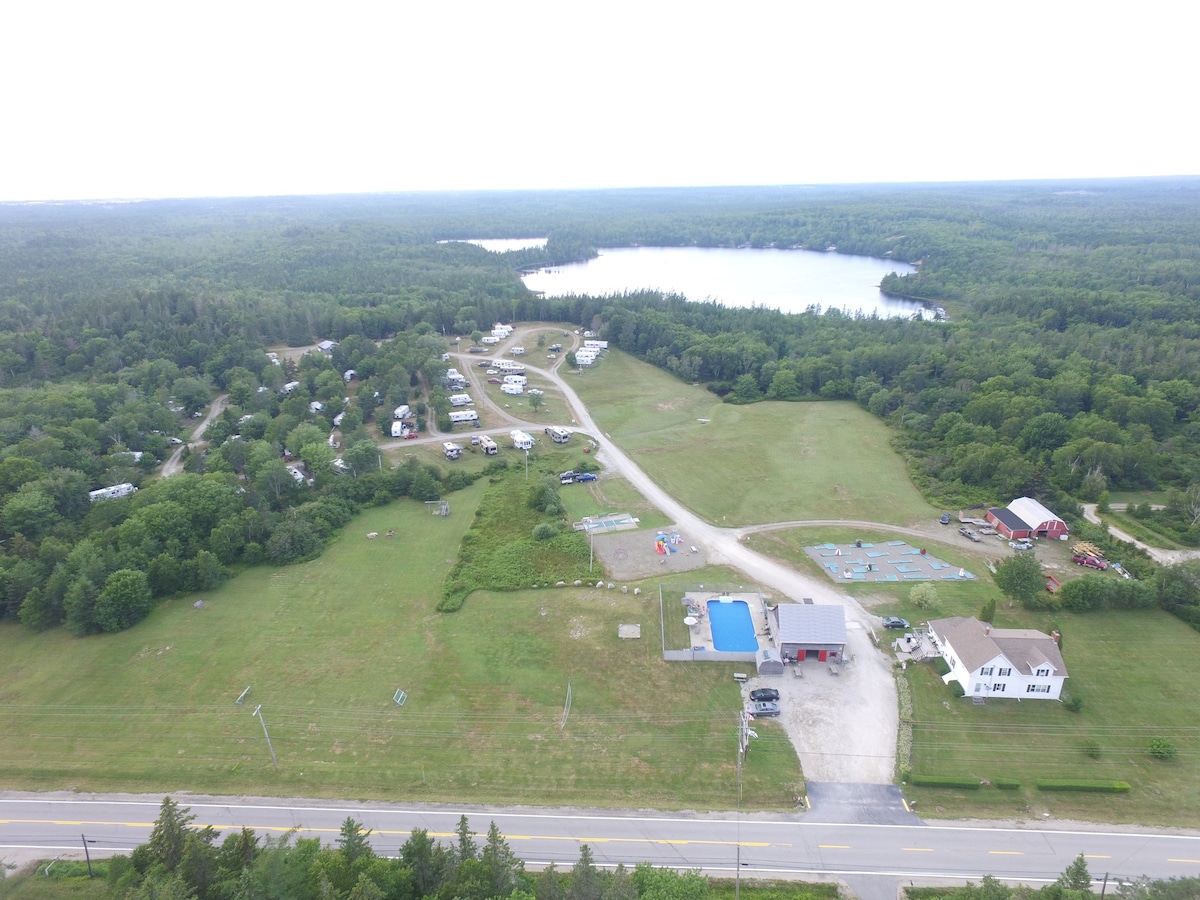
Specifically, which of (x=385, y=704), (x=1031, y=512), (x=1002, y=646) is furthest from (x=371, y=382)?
(x=1031, y=512)

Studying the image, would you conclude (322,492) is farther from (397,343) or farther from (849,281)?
(849,281)

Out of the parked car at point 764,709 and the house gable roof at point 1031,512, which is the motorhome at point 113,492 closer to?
the parked car at point 764,709

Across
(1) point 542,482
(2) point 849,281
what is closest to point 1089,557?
(1) point 542,482

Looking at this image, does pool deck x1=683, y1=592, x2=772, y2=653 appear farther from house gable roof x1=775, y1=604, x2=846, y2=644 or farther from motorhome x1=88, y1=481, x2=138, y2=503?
motorhome x1=88, y1=481, x2=138, y2=503

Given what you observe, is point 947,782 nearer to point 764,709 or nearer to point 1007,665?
point 1007,665

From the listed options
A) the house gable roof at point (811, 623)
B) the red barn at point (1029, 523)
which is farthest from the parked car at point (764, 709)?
the red barn at point (1029, 523)
